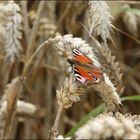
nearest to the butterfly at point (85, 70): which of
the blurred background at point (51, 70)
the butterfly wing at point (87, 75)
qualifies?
the butterfly wing at point (87, 75)

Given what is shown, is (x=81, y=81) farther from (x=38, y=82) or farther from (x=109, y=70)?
(x=38, y=82)

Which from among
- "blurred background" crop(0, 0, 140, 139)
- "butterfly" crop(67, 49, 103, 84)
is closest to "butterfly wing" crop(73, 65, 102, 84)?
"butterfly" crop(67, 49, 103, 84)

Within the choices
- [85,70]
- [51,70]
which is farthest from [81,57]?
[51,70]

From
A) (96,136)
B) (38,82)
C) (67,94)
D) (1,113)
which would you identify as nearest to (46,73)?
(38,82)

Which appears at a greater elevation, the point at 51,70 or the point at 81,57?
the point at 81,57

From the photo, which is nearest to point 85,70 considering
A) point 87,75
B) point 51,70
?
point 87,75

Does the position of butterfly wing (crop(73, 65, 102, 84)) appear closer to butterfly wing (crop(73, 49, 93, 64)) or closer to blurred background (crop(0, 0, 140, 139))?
butterfly wing (crop(73, 49, 93, 64))

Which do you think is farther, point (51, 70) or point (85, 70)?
point (51, 70)

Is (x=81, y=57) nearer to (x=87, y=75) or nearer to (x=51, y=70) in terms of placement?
(x=87, y=75)
